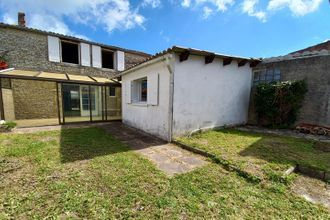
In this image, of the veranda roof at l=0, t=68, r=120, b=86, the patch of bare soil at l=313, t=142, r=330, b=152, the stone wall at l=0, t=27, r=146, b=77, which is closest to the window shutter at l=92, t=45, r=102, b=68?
the stone wall at l=0, t=27, r=146, b=77

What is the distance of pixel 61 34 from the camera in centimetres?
1153

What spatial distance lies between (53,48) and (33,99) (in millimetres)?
4095

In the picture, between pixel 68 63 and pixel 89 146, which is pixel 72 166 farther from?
pixel 68 63

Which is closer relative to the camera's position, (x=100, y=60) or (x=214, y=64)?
(x=214, y=64)

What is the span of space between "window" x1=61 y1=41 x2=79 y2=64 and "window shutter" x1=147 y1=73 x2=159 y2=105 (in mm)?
9288

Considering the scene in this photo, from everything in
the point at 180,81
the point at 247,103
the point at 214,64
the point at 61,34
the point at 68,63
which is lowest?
the point at 247,103

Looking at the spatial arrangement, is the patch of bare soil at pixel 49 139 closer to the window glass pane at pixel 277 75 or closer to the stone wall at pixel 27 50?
the stone wall at pixel 27 50

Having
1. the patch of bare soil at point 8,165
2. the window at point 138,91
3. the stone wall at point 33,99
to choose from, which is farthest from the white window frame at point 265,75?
the stone wall at point 33,99

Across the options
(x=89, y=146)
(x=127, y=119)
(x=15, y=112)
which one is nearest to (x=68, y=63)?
(x=15, y=112)

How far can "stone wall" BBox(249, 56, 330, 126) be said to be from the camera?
271 inches

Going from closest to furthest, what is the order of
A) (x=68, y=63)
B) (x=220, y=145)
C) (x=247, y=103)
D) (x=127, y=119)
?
(x=220, y=145) < (x=247, y=103) < (x=127, y=119) < (x=68, y=63)

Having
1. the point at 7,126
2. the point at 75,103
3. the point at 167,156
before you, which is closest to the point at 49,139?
the point at 7,126

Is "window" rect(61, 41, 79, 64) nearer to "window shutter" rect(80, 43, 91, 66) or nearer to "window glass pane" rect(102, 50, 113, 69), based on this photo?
"window shutter" rect(80, 43, 91, 66)

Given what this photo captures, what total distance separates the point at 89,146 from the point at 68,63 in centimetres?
960
